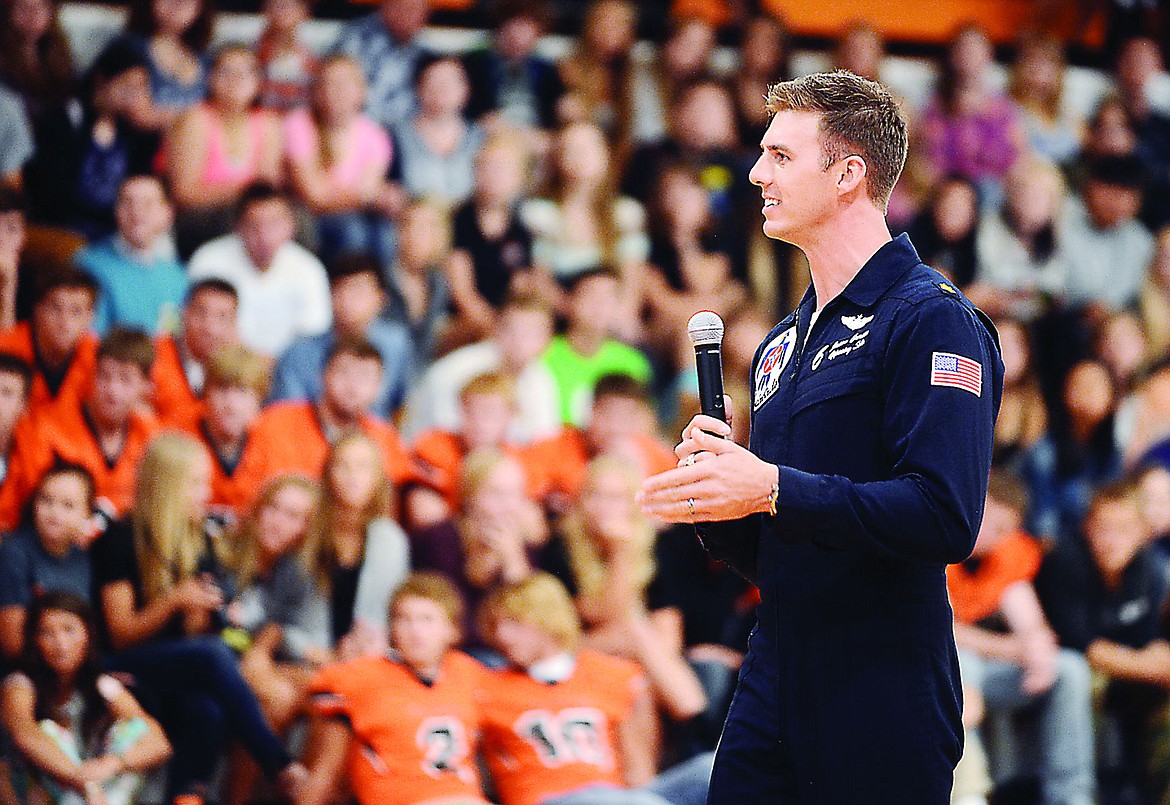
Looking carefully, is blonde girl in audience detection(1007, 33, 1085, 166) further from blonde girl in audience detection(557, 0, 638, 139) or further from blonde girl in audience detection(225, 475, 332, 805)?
blonde girl in audience detection(225, 475, 332, 805)

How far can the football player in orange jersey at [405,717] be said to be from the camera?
4.44 meters

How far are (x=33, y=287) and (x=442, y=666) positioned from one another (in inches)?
75.6

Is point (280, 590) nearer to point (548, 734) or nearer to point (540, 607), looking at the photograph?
point (540, 607)

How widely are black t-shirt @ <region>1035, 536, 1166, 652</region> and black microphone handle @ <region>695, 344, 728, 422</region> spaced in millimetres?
3855

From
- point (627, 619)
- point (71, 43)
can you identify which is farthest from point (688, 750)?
point (71, 43)

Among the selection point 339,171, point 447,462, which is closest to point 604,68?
point 339,171

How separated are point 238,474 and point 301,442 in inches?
9.6

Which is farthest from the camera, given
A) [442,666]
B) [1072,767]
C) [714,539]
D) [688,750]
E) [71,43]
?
[71,43]

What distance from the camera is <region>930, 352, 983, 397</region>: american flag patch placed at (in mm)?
2094

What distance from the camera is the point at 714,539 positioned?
7.84 ft

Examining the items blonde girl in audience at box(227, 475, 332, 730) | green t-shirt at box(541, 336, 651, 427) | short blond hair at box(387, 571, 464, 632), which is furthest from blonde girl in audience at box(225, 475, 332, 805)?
green t-shirt at box(541, 336, 651, 427)

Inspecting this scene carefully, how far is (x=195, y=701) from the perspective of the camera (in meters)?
4.49

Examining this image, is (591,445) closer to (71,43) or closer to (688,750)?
(688,750)

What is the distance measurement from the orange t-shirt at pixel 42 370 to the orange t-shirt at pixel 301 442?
576mm
